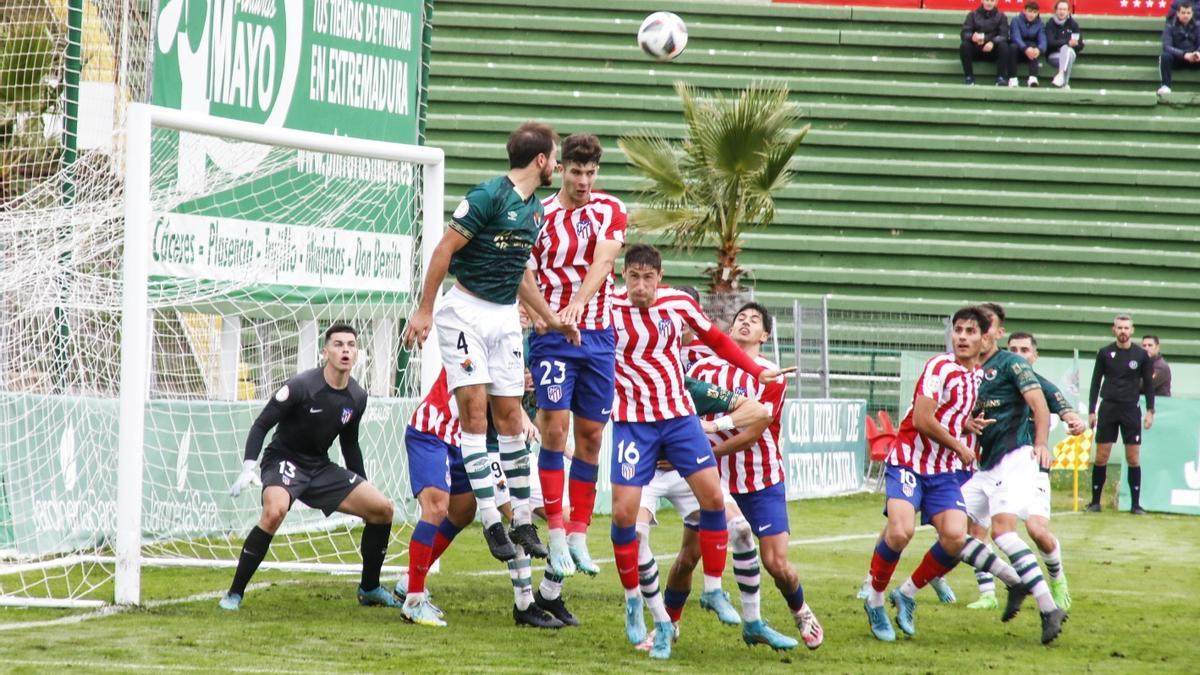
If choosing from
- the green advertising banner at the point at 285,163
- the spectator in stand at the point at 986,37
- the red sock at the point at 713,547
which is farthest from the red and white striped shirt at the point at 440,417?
the spectator in stand at the point at 986,37

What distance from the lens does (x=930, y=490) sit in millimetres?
9227

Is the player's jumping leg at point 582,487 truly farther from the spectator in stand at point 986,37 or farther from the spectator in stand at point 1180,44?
the spectator in stand at point 1180,44

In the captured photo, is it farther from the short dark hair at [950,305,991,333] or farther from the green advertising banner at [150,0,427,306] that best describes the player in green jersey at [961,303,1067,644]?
the green advertising banner at [150,0,427,306]

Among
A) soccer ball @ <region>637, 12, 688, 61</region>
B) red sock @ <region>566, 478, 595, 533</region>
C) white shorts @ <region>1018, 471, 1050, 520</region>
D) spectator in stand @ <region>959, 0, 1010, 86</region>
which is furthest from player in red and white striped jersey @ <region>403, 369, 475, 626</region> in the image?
spectator in stand @ <region>959, 0, 1010, 86</region>

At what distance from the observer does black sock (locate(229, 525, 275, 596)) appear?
30.0ft

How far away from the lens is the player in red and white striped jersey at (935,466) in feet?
29.7

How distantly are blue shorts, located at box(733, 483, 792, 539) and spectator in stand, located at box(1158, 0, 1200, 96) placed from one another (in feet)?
64.5

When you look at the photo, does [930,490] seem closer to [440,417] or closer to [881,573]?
[881,573]

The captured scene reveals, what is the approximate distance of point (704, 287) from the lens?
77.9 ft

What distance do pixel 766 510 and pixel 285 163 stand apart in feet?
18.6

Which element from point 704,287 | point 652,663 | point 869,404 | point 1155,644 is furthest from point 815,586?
point 704,287

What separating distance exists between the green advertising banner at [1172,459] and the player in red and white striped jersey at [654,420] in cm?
1228

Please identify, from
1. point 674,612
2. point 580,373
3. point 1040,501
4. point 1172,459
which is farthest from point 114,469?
point 1172,459

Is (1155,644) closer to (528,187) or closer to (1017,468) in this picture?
(1017,468)
